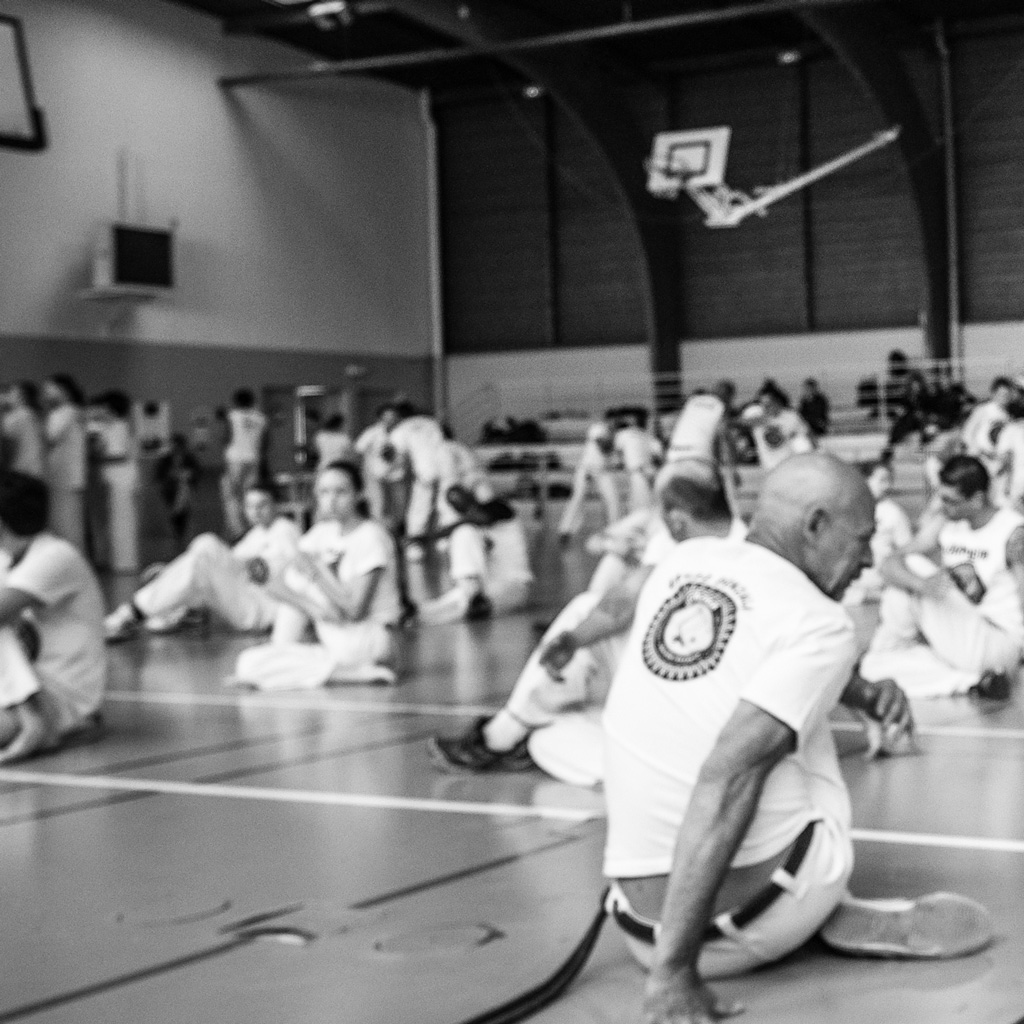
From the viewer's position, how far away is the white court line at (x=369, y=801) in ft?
18.3

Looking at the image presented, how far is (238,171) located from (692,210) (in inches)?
323

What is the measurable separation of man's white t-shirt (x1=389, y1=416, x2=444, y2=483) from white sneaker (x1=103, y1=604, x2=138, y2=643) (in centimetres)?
888

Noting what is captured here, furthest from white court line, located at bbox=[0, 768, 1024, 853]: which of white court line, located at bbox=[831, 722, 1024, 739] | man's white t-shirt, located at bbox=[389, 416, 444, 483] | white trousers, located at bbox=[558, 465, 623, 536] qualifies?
white trousers, located at bbox=[558, 465, 623, 536]

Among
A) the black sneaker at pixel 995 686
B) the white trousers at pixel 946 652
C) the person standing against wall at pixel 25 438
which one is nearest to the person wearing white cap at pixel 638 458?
the person standing against wall at pixel 25 438

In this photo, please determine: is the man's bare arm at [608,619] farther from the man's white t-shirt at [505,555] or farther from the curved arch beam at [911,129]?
the curved arch beam at [911,129]

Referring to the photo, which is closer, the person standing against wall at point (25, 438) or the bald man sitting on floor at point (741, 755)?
the bald man sitting on floor at point (741, 755)

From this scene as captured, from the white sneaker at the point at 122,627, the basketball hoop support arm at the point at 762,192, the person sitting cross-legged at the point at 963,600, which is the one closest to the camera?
the person sitting cross-legged at the point at 963,600

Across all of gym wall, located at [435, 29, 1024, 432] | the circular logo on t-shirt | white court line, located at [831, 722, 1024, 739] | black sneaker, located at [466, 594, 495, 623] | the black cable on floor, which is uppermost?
gym wall, located at [435, 29, 1024, 432]

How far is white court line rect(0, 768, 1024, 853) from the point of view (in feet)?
18.3

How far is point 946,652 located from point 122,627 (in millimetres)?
6309

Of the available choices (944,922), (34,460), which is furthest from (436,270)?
(944,922)

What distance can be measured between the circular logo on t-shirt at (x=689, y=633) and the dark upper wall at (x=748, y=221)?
86.8ft

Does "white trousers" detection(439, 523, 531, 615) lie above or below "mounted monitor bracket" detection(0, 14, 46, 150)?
below

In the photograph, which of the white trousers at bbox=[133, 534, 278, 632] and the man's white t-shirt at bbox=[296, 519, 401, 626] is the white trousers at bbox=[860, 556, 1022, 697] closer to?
the man's white t-shirt at bbox=[296, 519, 401, 626]
